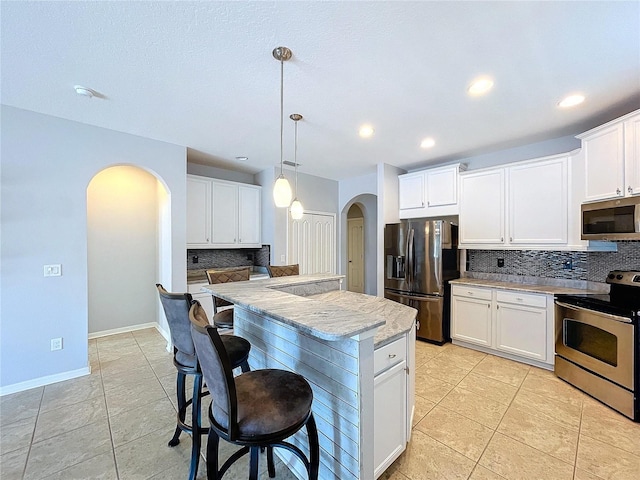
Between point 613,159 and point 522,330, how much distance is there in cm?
194

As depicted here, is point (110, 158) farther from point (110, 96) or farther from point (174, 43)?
point (174, 43)

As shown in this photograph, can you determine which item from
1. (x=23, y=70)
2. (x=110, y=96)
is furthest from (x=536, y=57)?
(x=23, y=70)

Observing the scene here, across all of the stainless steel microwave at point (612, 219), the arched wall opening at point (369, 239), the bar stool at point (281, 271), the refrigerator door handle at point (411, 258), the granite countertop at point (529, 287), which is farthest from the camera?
the arched wall opening at point (369, 239)

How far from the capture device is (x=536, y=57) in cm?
186

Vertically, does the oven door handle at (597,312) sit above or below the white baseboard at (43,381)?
above

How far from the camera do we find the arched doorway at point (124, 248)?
407 cm

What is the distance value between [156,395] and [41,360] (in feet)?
4.21

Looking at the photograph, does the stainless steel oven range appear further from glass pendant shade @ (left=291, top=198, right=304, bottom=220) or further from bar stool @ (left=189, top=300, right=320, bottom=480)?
glass pendant shade @ (left=291, top=198, right=304, bottom=220)

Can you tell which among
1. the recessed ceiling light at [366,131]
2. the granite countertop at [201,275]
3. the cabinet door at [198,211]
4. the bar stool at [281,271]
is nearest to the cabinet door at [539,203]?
the recessed ceiling light at [366,131]

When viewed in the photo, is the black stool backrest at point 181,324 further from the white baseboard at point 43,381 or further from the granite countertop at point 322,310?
the white baseboard at point 43,381

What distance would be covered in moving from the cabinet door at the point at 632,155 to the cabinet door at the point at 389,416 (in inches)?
106

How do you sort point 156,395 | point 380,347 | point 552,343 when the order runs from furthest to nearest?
point 552,343
point 156,395
point 380,347

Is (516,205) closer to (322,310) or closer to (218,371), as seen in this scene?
(322,310)

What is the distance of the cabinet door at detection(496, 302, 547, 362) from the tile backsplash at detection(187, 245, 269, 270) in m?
3.54
